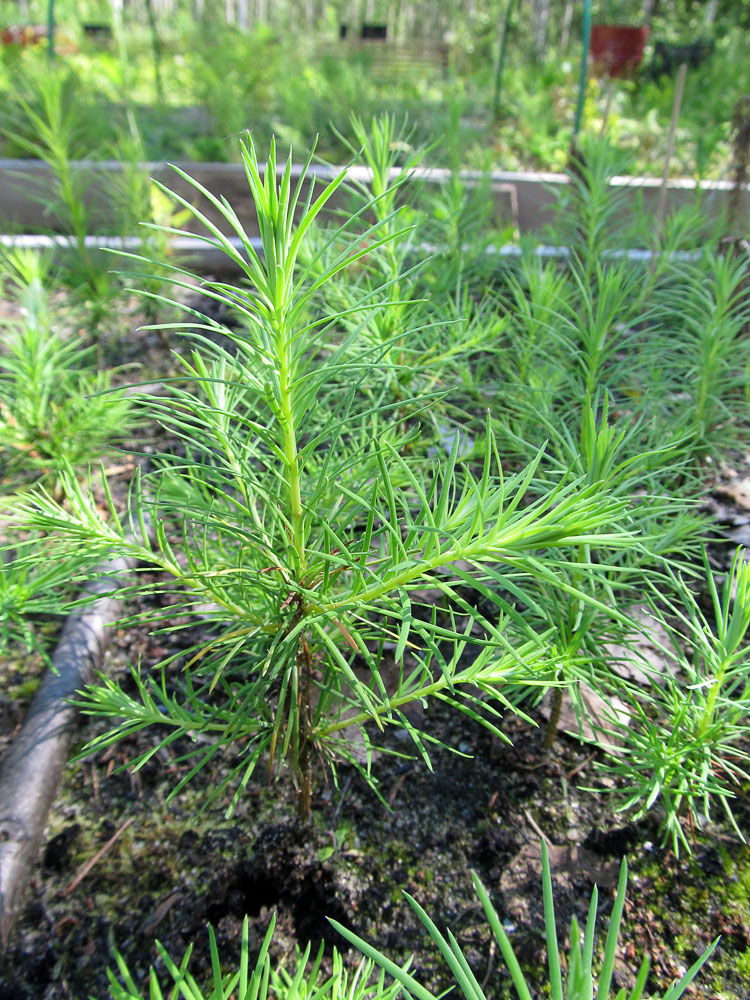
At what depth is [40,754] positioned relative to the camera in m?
1.43

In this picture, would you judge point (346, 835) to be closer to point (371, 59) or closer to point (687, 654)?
point (687, 654)

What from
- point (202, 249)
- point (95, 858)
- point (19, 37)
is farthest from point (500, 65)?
point (19, 37)

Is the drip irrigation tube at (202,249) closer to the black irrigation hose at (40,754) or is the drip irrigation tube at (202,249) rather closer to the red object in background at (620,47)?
the black irrigation hose at (40,754)

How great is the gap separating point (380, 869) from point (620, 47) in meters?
8.10

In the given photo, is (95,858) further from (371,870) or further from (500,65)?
(500,65)

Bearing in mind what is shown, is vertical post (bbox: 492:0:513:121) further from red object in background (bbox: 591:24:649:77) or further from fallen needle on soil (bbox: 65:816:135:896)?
fallen needle on soil (bbox: 65:816:135:896)

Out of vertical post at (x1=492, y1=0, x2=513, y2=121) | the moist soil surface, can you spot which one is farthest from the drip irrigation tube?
vertical post at (x1=492, y1=0, x2=513, y2=121)

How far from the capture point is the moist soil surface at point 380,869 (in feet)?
3.85

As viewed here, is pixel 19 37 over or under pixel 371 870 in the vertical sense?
over

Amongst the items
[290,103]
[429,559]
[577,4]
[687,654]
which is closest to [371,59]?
[290,103]

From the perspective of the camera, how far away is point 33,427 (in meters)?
1.84

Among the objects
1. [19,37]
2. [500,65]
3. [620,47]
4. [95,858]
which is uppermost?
[19,37]

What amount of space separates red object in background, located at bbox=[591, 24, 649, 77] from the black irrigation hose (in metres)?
7.48

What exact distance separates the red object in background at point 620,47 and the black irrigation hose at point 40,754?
7.48 m
